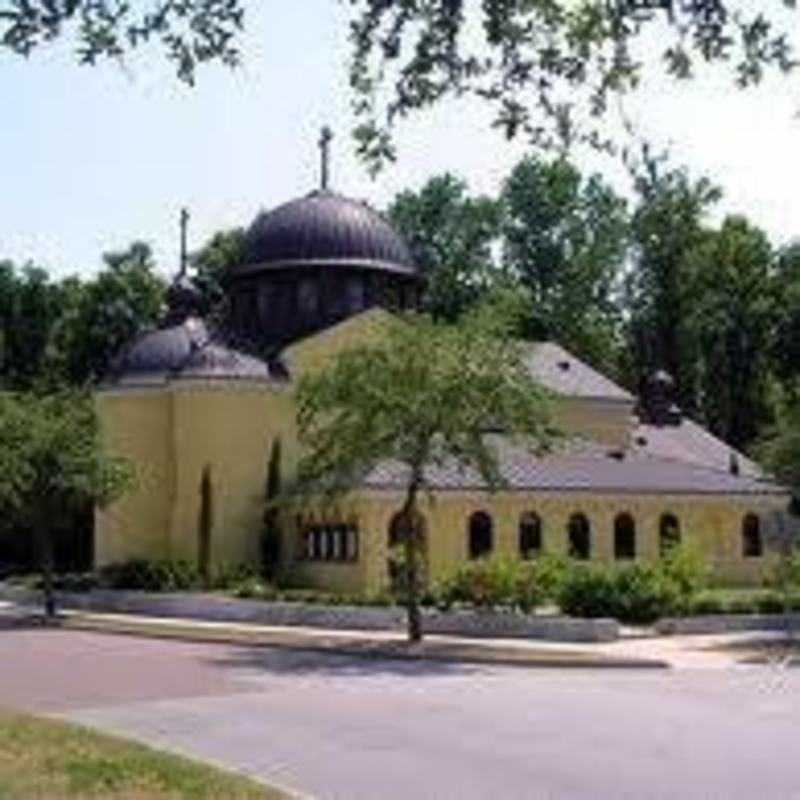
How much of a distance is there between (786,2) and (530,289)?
81028mm

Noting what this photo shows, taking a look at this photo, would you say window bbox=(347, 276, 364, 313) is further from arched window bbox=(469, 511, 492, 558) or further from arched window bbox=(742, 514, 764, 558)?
arched window bbox=(742, 514, 764, 558)

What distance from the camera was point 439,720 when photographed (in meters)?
23.3

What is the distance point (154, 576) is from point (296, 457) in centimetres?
583

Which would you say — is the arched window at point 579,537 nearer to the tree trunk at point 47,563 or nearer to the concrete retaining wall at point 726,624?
the concrete retaining wall at point 726,624

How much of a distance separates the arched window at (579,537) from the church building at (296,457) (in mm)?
39

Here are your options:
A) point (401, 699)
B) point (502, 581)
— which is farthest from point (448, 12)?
point (502, 581)

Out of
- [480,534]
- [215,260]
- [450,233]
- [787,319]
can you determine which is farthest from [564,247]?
[480,534]

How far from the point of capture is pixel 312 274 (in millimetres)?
61125

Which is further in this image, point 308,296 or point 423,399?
point 308,296

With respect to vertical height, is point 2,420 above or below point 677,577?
above

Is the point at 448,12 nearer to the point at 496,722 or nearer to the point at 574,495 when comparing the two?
the point at 496,722

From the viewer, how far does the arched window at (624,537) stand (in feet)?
182

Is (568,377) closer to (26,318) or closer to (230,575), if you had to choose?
(230,575)

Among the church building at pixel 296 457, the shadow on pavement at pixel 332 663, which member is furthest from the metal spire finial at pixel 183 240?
the shadow on pavement at pixel 332 663
